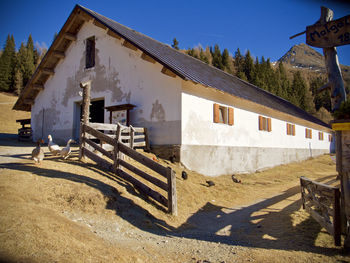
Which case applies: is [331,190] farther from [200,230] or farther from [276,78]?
[276,78]

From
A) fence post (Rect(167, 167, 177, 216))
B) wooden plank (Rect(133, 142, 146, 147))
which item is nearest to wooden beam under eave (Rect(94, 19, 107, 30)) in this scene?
wooden plank (Rect(133, 142, 146, 147))

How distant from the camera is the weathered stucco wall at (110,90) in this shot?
11148 mm

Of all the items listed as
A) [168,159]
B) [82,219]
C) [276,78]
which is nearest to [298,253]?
[82,219]

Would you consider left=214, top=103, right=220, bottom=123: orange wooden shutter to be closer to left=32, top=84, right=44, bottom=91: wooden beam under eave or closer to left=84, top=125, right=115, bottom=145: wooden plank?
left=84, top=125, right=115, bottom=145: wooden plank

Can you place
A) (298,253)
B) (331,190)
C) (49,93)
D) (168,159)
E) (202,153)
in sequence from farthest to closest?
(49,93)
(202,153)
(168,159)
(331,190)
(298,253)

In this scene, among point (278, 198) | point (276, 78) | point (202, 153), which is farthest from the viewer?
point (276, 78)

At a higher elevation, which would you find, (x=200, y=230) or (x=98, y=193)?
(x=98, y=193)

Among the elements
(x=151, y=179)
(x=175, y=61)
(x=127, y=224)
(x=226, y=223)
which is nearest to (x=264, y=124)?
(x=175, y=61)

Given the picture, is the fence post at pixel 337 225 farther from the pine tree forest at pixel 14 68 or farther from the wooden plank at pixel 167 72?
the pine tree forest at pixel 14 68

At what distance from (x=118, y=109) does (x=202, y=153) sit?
4487mm

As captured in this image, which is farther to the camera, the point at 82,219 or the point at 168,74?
the point at 168,74

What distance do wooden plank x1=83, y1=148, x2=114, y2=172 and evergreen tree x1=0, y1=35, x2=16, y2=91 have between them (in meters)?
51.7

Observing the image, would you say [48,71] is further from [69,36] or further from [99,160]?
[99,160]

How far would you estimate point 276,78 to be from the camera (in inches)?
2464
